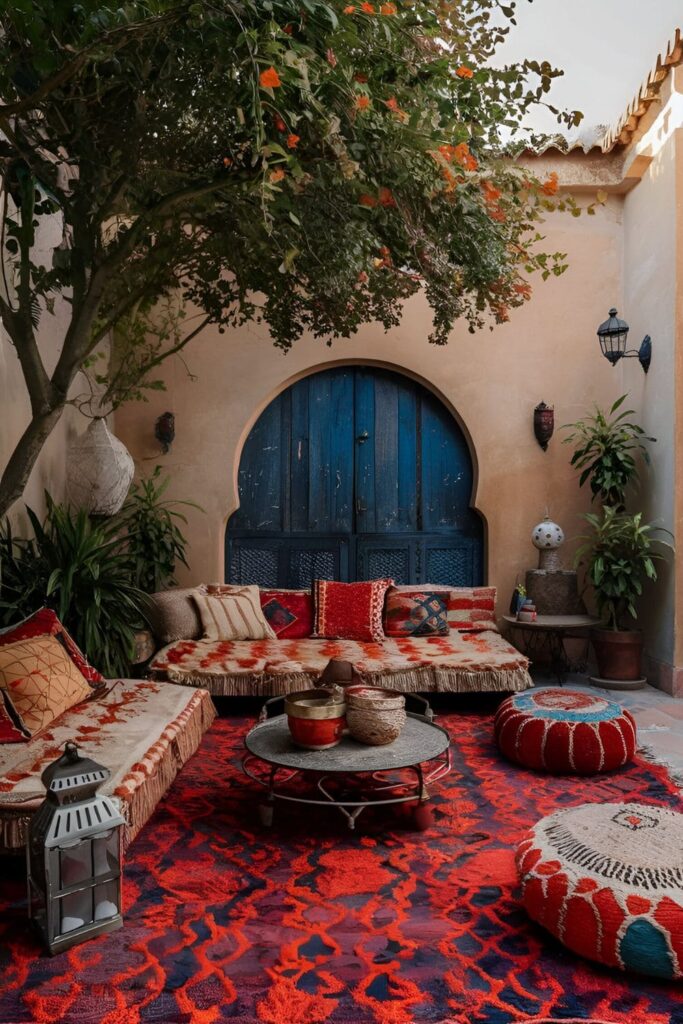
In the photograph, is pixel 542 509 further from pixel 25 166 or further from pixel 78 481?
pixel 25 166

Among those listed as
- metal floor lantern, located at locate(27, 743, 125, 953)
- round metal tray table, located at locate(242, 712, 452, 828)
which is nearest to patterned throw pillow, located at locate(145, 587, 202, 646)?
round metal tray table, located at locate(242, 712, 452, 828)

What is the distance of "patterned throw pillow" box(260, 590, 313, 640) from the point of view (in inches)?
213

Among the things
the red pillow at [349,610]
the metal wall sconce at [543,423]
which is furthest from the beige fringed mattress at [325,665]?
the metal wall sconce at [543,423]

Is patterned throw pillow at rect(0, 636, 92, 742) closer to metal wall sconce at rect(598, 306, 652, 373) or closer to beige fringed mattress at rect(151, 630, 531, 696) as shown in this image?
beige fringed mattress at rect(151, 630, 531, 696)

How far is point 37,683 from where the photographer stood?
3.25 m

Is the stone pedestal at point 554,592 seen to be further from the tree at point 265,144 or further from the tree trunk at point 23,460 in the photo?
the tree trunk at point 23,460

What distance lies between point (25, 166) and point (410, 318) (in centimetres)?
340

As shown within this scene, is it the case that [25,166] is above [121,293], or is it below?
above

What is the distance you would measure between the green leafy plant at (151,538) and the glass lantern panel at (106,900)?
3209mm

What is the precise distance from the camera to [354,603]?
17.6 feet

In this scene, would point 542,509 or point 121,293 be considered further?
point 542,509

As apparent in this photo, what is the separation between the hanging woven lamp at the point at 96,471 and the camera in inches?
191

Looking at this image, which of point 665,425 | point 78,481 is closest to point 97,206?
point 78,481

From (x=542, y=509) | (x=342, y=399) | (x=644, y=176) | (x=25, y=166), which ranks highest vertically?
(x=644, y=176)
